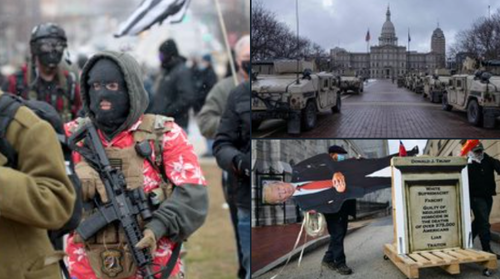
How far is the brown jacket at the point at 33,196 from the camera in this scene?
2.13 metres

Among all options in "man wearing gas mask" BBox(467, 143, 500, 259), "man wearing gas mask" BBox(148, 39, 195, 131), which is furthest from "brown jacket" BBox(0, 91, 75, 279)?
"man wearing gas mask" BBox(148, 39, 195, 131)

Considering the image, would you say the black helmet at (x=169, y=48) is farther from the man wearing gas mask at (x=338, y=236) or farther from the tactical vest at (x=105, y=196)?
the tactical vest at (x=105, y=196)

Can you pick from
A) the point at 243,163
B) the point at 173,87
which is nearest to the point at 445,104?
the point at 243,163

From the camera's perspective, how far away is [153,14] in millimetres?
5391

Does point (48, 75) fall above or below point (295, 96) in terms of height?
above

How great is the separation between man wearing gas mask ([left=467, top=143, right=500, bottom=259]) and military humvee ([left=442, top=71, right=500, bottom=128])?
0.31 m

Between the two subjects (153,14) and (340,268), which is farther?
(153,14)

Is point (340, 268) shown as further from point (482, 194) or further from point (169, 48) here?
point (169, 48)

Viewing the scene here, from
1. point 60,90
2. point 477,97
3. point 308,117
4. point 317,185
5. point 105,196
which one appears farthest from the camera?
point 60,90

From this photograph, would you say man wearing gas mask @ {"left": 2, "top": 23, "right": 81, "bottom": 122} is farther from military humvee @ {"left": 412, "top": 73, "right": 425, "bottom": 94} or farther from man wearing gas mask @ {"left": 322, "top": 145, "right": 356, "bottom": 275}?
military humvee @ {"left": 412, "top": 73, "right": 425, "bottom": 94}

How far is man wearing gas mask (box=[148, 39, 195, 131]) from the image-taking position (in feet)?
19.5

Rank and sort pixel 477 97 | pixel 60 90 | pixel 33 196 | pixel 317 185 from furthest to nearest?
1. pixel 60 90
2. pixel 317 185
3. pixel 477 97
4. pixel 33 196

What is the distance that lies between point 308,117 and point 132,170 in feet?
4.26

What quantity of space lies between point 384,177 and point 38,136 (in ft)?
7.62
